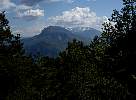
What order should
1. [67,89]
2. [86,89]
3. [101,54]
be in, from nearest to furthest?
[86,89] → [101,54] → [67,89]

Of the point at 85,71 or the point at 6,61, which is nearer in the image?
the point at 85,71

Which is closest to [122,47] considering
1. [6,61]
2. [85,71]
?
[85,71]

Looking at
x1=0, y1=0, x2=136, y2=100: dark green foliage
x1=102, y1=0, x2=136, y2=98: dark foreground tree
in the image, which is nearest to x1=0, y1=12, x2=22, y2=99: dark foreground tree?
x1=0, y1=0, x2=136, y2=100: dark green foliage

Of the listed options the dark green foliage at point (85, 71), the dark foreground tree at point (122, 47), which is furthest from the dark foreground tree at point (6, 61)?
the dark foreground tree at point (122, 47)

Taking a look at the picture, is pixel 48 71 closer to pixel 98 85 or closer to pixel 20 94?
pixel 20 94

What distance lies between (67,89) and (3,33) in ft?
65.5

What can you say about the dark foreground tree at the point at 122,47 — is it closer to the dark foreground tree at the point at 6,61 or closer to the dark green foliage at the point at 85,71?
the dark green foliage at the point at 85,71

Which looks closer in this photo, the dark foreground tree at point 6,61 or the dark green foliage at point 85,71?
the dark green foliage at point 85,71

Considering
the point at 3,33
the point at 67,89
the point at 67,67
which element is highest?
the point at 3,33

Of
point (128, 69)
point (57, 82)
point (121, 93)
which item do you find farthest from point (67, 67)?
point (121, 93)

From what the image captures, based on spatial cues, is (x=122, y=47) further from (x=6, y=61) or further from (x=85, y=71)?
(x=6, y=61)

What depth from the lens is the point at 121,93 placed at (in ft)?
170

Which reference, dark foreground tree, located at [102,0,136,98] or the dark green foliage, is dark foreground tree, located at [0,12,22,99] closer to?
the dark green foliage

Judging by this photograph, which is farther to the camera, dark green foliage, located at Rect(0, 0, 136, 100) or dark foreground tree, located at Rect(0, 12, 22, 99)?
dark foreground tree, located at Rect(0, 12, 22, 99)
